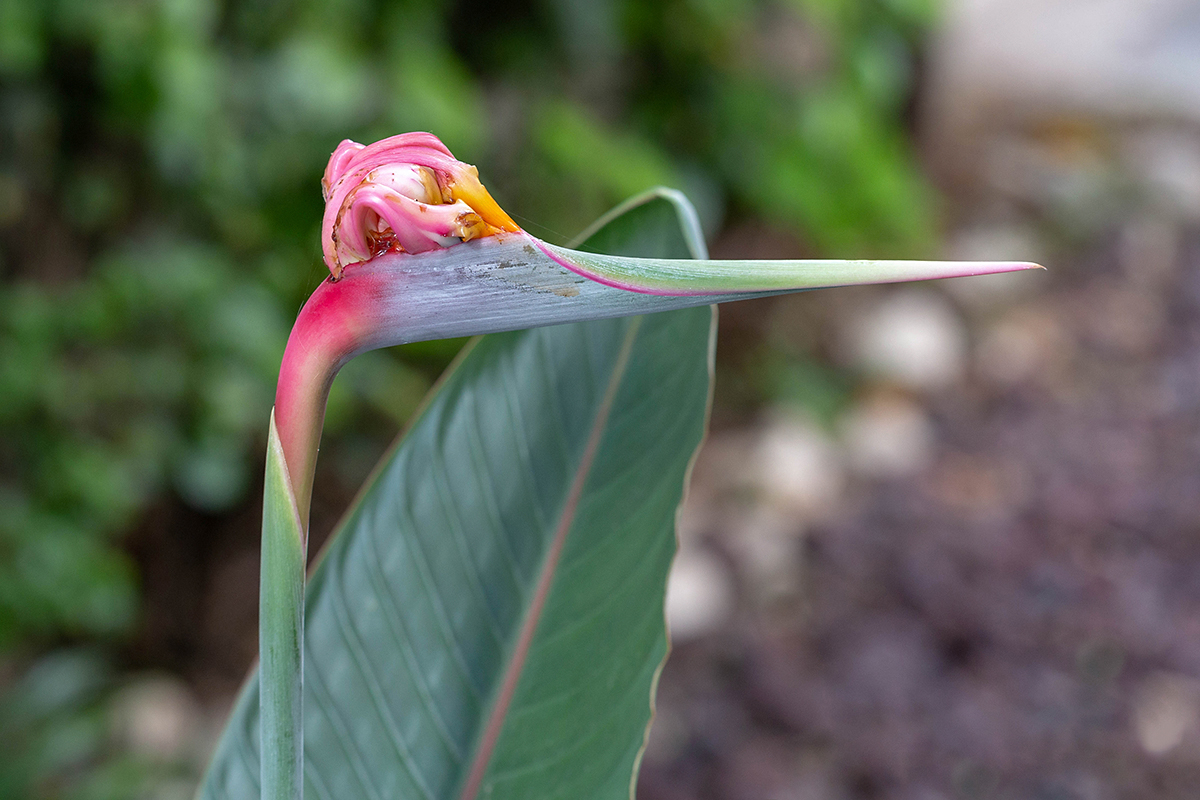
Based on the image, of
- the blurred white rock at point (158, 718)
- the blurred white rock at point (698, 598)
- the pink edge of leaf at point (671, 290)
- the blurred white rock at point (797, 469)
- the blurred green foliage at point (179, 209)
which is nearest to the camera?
the pink edge of leaf at point (671, 290)

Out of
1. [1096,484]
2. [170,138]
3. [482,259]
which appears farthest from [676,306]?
[1096,484]

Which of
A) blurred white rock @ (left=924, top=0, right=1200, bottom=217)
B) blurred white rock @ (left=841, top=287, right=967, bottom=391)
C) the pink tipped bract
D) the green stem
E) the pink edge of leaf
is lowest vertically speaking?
blurred white rock @ (left=841, top=287, right=967, bottom=391)

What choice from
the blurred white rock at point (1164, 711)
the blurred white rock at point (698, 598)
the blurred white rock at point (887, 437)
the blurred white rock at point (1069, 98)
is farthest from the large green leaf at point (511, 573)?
the blurred white rock at point (1069, 98)

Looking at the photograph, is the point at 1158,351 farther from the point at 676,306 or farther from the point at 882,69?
the point at 676,306

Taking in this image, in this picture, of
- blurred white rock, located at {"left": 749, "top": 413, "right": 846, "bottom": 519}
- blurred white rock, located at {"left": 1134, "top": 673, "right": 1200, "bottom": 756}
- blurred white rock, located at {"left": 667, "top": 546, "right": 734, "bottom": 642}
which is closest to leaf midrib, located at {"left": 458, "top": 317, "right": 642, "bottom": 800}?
blurred white rock, located at {"left": 667, "top": 546, "right": 734, "bottom": 642}

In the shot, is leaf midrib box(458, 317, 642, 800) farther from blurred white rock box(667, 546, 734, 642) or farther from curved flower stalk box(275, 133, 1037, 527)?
blurred white rock box(667, 546, 734, 642)

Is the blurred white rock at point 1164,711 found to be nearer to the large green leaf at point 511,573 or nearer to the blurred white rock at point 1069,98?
the large green leaf at point 511,573
